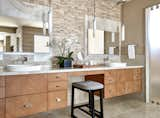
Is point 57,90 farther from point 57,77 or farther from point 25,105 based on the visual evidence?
point 25,105

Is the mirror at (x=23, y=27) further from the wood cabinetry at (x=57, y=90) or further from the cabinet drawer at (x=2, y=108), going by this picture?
the cabinet drawer at (x=2, y=108)

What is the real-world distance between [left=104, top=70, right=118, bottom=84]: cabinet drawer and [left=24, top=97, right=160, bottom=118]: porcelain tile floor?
0.55 metres

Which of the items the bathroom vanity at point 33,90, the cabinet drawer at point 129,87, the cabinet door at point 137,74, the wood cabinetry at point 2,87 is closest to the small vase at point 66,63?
A: the bathroom vanity at point 33,90

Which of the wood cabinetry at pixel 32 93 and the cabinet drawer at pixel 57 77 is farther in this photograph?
the cabinet drawer at pixel 57 77

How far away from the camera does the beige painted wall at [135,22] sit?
146 inches

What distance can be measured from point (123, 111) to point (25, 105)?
178cm

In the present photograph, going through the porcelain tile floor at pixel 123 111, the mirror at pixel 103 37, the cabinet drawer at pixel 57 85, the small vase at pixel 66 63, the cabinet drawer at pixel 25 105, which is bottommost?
the porcelain tile floor at pixel 123 111

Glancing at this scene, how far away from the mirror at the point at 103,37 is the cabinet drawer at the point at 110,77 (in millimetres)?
706

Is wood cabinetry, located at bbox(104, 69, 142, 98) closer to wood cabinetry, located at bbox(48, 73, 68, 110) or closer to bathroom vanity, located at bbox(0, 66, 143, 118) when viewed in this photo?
bathroom vanity, located at bbox(0, 66, 143, 118)

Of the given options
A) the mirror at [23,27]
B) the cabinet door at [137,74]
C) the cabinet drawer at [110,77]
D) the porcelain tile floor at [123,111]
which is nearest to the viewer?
the mirror at [23,27]

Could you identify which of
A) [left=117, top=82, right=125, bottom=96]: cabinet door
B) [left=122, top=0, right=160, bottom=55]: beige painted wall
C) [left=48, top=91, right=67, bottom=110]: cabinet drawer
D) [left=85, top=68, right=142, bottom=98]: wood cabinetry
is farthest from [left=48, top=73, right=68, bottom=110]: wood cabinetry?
[left=122, top=0, right=160, bottom=55]: beige painted wall

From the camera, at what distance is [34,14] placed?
2.94 metres

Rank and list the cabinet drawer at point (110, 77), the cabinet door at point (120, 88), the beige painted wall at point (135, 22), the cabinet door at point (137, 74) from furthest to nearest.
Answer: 1. the beige painted wall at point (135, 22)
2. the cabinet door at point (137, 74)
3. the cabinet door at point (120, 88)
4. the cabinet drawer at point (110, 77)

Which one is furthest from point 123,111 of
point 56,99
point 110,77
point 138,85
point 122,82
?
point 56,99
